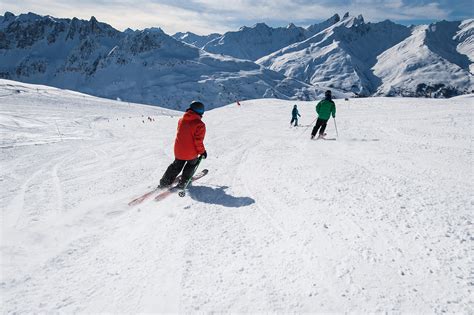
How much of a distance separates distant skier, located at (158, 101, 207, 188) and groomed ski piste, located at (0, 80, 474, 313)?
51 centimetres

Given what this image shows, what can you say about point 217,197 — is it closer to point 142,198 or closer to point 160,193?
point 160,193

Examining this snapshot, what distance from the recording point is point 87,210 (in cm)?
621

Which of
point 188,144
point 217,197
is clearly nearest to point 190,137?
point 188,144

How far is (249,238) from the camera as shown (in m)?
4.86

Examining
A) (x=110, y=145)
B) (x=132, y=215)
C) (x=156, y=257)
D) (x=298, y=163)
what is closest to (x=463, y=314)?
(x=156, y=257)

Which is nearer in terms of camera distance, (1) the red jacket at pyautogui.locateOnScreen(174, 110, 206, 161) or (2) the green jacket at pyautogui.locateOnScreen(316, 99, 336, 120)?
(1) the red jacket at pyautogui.locateOnScreen(174, 110, 206, 161)

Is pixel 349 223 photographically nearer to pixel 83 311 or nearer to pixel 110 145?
pixel 83 311

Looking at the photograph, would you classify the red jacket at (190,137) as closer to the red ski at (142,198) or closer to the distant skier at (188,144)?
the distant skier at (188,144)

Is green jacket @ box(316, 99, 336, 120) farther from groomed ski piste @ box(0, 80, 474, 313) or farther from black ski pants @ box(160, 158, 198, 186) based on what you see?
black ski pants @ box(160, 158, 198, 186)

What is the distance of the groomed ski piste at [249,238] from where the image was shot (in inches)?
141

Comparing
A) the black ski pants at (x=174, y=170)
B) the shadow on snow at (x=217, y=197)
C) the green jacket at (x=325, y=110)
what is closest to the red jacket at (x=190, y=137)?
the black ski pants at (x=174, y=170)

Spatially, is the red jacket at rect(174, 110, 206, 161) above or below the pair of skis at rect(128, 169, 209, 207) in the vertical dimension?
above

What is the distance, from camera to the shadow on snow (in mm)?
6386

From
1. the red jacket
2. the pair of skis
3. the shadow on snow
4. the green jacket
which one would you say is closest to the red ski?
the pair of skis
